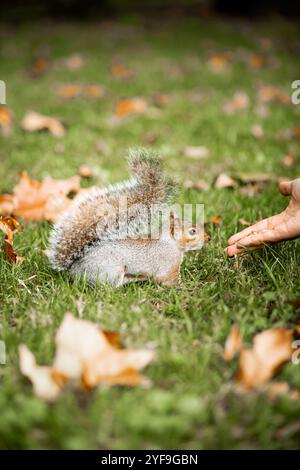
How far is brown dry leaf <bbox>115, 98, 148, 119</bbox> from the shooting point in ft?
15.4

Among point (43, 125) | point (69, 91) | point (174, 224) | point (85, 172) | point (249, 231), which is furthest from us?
point (69, 91)

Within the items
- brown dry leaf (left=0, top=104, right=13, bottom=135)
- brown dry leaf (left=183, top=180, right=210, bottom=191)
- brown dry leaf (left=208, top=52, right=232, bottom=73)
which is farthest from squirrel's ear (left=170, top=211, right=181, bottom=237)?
brown dry leaf (left=208, top=52, right=232, bottom=73)

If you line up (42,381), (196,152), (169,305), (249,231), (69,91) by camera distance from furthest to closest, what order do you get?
(69,91)
(196,152)
(249,231)
(169,305)
(42,381)

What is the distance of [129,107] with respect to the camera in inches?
188

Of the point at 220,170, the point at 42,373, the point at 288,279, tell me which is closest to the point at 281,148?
the point at 220,170

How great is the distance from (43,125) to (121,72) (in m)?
2.37

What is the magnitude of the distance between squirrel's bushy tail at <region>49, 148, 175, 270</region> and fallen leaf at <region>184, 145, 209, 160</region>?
5.96 feet

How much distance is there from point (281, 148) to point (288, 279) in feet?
7.20

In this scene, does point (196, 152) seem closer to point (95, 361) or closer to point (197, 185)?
point (197, 185)

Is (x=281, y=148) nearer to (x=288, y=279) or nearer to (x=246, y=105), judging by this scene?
(x=246, y=105)

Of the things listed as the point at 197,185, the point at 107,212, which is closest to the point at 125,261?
the point at 107,212

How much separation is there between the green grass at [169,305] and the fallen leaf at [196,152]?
8cm

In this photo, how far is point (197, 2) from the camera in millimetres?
12344

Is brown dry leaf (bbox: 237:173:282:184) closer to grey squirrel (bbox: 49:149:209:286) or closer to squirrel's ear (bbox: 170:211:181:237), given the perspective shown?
squirrel's ear (bbox: 170:211:181:237)
